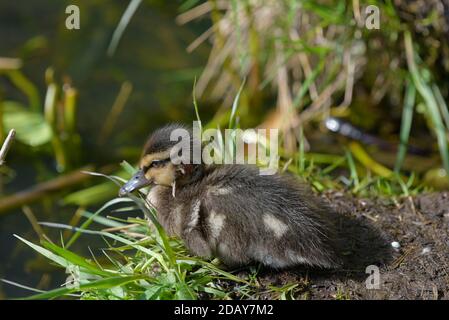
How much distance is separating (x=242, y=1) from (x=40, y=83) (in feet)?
4.80

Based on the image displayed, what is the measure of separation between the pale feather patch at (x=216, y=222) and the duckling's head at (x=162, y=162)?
8.3 inches

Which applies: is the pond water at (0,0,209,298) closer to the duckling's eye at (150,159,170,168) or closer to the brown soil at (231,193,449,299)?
the duckling's eye at (150,159,170,168)

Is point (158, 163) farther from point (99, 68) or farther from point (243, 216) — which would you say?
point (99, 68)

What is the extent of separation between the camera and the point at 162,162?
8.50 feet

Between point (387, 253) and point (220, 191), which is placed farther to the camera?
point (387, 253)

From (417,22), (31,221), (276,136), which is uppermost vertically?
(417,22)

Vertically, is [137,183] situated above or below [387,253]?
above

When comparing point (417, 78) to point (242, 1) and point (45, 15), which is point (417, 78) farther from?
point (45, 15)

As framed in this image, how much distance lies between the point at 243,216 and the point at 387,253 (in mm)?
527

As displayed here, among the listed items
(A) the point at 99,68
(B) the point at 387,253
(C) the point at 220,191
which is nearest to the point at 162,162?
(C) the point at 220,191

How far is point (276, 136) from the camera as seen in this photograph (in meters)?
3.52

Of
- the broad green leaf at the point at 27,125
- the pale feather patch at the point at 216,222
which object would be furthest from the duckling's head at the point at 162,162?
the broad green leaf at the point at 27,125

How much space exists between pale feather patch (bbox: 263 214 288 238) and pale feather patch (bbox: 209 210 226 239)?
A: 0.13 metres
